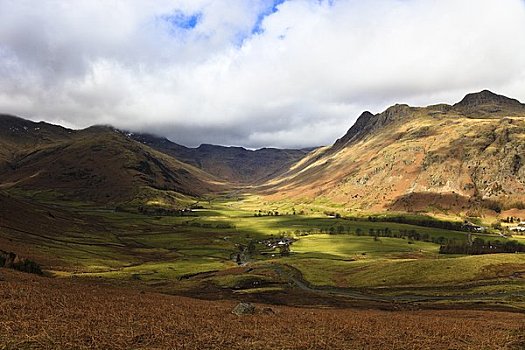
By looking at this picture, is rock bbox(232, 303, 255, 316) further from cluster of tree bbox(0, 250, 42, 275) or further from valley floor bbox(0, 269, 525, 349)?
cluster of tree bbox(0, 250, 42, 275)

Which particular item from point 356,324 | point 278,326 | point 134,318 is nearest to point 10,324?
point 134,318

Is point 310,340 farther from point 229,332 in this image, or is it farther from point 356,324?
point 356,324

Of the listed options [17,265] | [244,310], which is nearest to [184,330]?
[244,310]

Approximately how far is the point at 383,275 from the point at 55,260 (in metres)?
113

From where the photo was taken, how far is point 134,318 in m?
36.3

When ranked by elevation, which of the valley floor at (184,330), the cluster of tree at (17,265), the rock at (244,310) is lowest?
the cluster of tree at (17,265)

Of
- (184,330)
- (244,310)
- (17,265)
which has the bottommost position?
(17,265)

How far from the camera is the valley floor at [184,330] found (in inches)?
1115

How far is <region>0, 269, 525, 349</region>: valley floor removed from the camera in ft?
92.9

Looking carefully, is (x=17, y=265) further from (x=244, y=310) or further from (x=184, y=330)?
(x=184, y=330)

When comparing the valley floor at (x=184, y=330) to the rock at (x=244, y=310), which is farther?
the rock at (x=244, y=310)

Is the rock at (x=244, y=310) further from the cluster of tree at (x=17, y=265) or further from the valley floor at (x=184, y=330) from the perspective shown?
the cluster of tree at (x=17, y=265)

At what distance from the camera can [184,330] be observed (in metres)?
33.4

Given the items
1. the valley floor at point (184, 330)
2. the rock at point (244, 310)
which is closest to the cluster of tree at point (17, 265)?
the valley floor at point (184, 330)
